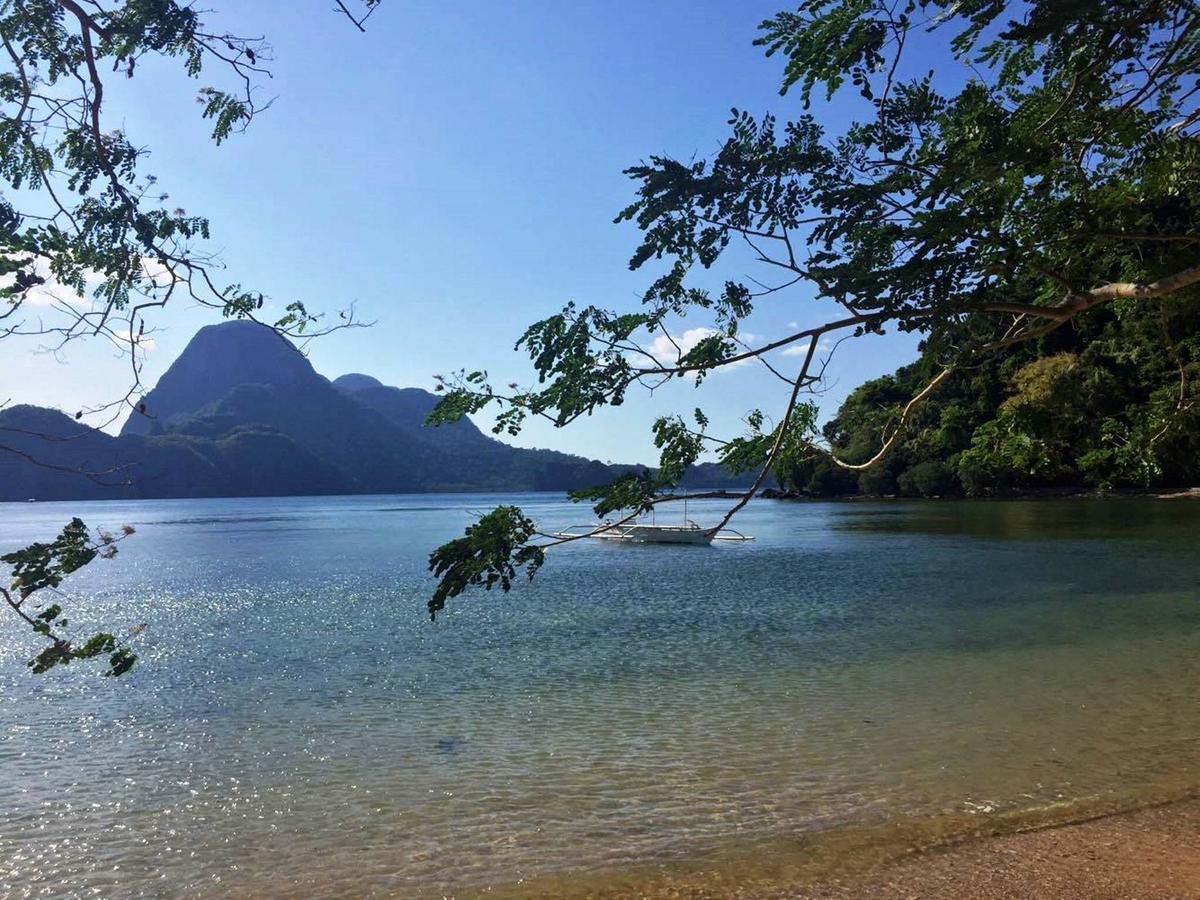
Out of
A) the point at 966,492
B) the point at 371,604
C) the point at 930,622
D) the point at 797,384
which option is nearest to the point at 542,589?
the point at 371,604

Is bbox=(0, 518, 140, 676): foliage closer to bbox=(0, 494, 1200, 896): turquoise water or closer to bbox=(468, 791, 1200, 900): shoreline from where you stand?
bbox=(0, 494, 1200, 896): turquoise water

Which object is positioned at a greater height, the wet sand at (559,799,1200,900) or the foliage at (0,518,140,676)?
the foliage at (0,518,140,676)

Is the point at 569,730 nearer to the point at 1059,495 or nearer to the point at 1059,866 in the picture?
the point at 1059,866

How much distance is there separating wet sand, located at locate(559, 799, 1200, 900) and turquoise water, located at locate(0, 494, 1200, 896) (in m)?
0.52

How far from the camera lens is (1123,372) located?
41.0 meters

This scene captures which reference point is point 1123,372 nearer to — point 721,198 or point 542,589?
point 542,589

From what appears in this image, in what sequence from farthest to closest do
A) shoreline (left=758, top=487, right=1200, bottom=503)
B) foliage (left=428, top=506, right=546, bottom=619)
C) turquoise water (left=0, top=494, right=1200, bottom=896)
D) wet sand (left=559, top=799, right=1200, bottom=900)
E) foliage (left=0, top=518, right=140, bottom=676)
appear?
shoreline (left=758, top=487, right=1200, bottom=503) → turquoise water (left=0, top=494, right=1200, bottom=896) → wet sand (left=559, top=799, right=1200, bottom=900) → foliage (left=428, top=506, right=546, bottom=619) → foliage (left=0, top=518, right=140, bottom=676)

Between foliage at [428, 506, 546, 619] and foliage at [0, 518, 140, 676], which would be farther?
foliage at [428, 506, 546, 619]

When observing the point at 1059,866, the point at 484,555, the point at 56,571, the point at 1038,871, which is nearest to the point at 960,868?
the point at 1038,871

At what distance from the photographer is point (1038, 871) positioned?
5023mm

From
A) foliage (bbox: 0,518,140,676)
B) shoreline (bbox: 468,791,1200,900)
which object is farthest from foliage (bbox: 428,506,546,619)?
shoreline (bbox: 468,791,1200,900)

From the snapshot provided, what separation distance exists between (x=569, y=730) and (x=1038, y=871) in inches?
209

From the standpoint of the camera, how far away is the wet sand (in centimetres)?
472

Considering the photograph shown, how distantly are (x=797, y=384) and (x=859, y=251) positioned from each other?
0.90 m
